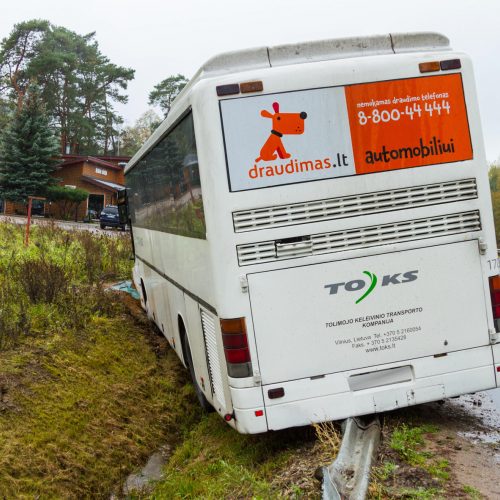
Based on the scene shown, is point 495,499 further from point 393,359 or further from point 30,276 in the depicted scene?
point 30,276

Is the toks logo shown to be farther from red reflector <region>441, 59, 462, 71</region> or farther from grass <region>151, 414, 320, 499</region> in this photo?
red reflector <region>441, 59, 462, 71</region>

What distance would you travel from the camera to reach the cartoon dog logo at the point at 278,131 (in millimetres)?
5449

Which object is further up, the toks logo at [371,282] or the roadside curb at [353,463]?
the toks logo at [371,282]

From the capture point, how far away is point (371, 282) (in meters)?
5.64

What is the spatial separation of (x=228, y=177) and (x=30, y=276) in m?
7.44

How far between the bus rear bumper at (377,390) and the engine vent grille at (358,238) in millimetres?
1100

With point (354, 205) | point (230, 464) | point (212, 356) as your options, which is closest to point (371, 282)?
point (354, 205)

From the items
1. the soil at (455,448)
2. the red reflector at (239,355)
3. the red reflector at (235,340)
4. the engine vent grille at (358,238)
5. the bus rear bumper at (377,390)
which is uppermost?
the engine vent grille at (358,238)

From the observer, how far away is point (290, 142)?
548 cm

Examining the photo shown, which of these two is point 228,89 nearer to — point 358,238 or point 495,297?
point 358,238

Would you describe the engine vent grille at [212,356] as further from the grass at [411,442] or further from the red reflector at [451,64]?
the red reflector at [451,64]

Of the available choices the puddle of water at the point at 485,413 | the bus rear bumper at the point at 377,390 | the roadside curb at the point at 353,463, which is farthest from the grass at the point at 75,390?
the puddle of water at the point at 485,413

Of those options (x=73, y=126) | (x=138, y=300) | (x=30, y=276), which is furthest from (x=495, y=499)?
(x=73, y=126)

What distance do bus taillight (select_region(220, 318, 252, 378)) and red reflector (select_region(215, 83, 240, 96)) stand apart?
76.1 inches
